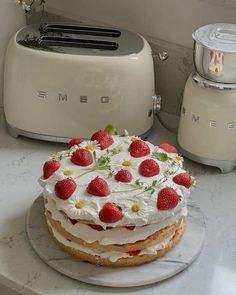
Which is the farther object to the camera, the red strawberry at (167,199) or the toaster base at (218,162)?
the toaster base at (218,162)

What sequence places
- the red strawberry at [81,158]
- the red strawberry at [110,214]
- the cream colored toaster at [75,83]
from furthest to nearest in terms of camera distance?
1. the cream colored toaster at [75,83]
2. the red strawberry at [81,158]
3. the red strawberry at [110,214]

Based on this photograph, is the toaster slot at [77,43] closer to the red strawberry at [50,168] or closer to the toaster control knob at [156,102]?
the toaster control knob at [156,102]

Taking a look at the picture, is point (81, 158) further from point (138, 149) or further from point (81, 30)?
point (81, 30)

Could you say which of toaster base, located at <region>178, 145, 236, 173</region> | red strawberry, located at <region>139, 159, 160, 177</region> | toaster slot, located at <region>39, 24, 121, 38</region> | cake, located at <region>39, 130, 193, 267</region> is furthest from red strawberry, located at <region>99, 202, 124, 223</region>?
toaster slot, located at <region>39, 24, 121, 38</region>

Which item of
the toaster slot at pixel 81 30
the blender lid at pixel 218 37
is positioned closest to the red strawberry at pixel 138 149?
the blender lid at pixel 218 37

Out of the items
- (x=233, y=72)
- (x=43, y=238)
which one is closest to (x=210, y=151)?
(x=233, y=72)

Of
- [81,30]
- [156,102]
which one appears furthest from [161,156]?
[81,30]

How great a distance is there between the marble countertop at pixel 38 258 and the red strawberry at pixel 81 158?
0.15 m

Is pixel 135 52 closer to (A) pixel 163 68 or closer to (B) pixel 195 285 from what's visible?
(A) pixel 163 68

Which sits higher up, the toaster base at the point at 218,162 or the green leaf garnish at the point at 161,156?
the green leaf garnish at the point at 161,156

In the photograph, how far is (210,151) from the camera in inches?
45.7

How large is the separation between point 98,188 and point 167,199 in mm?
106

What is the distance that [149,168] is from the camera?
97cm

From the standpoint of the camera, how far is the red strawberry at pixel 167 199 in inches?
35.9
